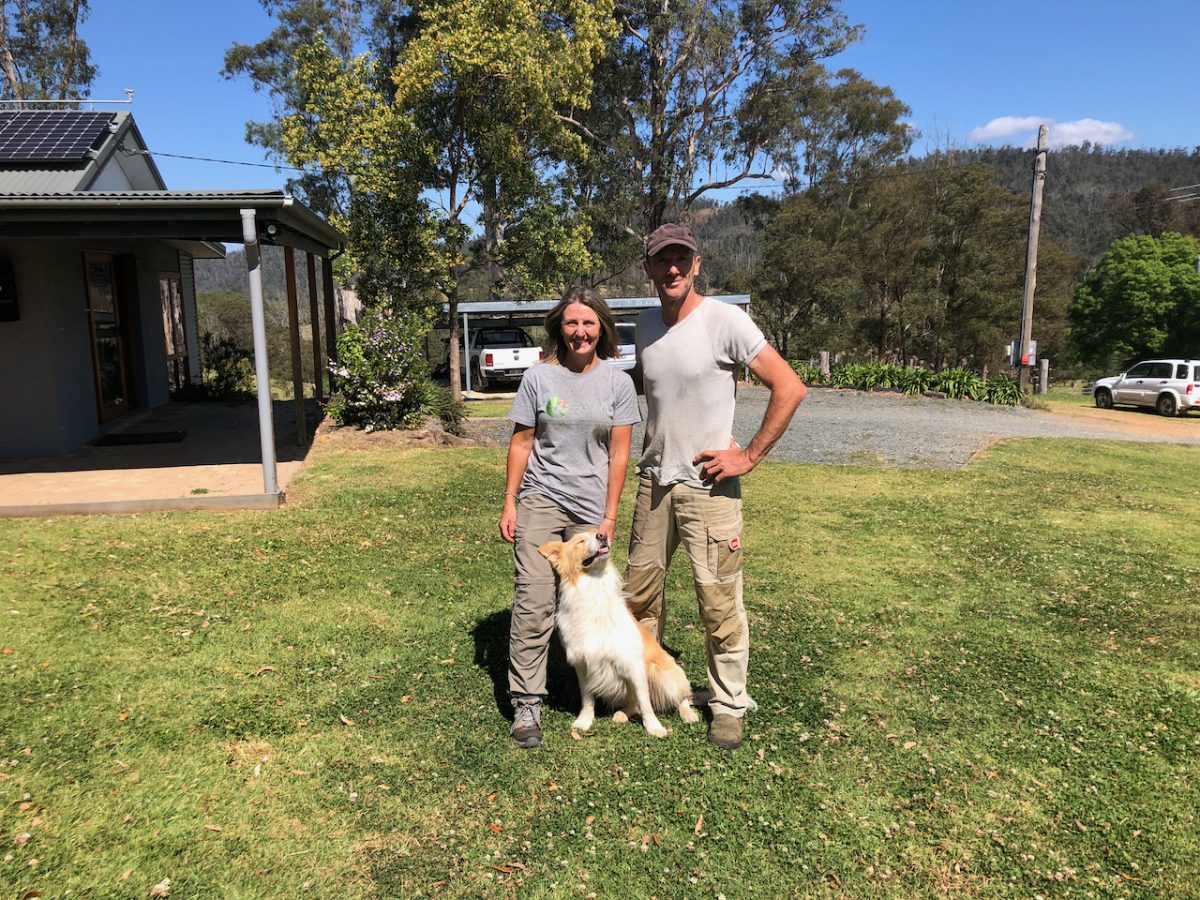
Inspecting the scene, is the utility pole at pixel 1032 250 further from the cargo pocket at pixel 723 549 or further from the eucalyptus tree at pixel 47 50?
the eucalyptus tree at pixel 47 50

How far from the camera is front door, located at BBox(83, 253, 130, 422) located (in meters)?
9.78

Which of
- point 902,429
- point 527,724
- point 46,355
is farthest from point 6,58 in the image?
point 527,724

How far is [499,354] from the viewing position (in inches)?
814

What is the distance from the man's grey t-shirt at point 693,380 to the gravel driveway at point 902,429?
7.45 meters

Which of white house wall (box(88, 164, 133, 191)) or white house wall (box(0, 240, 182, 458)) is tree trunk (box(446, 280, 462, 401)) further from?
white house wall (box(0, 240, 182, 458))

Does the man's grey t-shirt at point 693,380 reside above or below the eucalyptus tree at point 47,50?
below

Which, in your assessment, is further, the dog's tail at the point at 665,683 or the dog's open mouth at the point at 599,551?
the dog's tail at the point at 665,683

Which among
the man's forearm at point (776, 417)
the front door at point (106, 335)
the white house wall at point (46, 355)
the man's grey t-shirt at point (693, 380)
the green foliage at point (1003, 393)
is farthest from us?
the green foliage at point (1003, 393)

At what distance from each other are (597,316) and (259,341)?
441 centimetres

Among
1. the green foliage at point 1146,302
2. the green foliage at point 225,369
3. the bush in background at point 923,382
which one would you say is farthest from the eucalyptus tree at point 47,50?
the green foliage at point 1146,302

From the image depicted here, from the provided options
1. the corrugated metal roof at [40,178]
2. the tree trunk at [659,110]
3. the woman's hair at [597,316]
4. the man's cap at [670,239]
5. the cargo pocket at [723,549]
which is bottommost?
the cargo pocket at [723,549]

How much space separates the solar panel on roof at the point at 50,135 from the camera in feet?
29.9

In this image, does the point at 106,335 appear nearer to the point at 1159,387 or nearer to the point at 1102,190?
the point at 1159,387

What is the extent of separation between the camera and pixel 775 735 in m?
3.41
